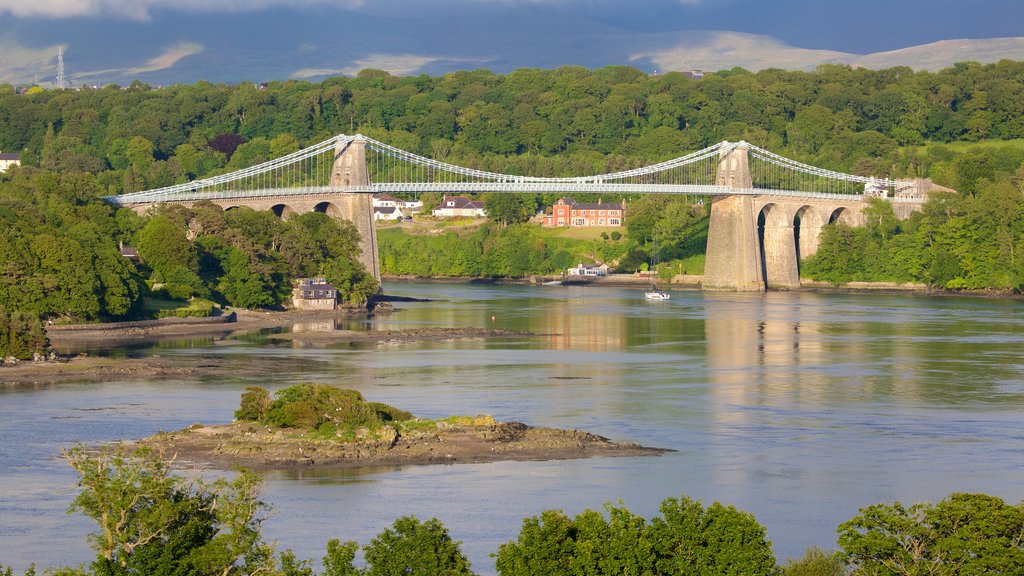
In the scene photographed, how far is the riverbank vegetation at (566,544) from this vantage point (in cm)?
1434

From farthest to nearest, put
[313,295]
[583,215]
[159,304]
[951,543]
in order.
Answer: [583,215] < [313,295] < [159,304] < [951,543]

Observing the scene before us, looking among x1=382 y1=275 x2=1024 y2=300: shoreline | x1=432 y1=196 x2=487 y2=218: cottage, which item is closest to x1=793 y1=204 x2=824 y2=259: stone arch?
x1=382 y1=275 x2=1024 y2=300: shoreline

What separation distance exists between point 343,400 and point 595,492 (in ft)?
18.9

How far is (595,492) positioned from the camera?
23312 mm

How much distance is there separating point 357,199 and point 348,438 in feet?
154

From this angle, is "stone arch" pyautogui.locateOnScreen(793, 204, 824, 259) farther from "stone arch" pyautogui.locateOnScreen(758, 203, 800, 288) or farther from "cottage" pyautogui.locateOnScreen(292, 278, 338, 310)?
"cottage" pyautogui.locateOnScreen(292, 278, 338, 310)

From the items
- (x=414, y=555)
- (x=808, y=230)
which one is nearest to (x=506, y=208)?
(x=808, y=230)

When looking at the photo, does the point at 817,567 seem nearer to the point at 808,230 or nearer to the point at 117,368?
the point at 117,368

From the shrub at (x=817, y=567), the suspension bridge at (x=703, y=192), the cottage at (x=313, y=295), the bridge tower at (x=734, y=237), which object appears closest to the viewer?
the shrub at (x=817, y=567)

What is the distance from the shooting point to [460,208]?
332 feet

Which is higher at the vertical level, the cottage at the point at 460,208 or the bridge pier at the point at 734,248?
the cottage at the point at 460,208

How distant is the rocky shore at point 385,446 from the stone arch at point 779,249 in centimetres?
5696

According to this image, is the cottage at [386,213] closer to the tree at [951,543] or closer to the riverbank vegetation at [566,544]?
the riverbank vegetation at [566,544]

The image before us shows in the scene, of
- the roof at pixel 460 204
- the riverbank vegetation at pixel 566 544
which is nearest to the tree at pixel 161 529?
the riverbank vegetation at pixel 566 544
